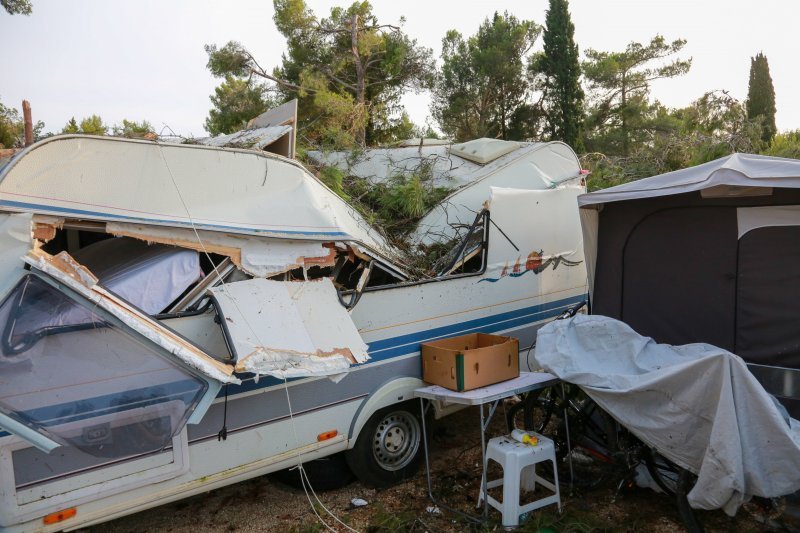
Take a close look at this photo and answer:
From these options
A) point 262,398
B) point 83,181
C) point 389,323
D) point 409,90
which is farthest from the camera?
point 409,90

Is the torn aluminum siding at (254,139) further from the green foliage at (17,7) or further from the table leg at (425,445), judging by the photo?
the green foliage at (17,7)

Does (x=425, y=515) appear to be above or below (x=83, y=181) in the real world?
below

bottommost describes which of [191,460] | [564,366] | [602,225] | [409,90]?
[191,460]

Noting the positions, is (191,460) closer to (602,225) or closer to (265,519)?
(265,519)

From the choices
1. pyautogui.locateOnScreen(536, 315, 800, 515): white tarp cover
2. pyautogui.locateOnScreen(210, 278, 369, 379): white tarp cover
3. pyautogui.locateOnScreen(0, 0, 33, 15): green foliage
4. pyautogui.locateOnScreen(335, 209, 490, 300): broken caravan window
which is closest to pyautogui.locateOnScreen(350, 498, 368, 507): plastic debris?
pyautogui.locateOnScreen(210, 278, 369, 379): white tarp cover

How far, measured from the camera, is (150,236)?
3.37 metres

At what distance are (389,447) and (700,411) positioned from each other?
7.42ft

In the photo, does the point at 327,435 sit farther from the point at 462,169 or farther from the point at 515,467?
the point at 462,169

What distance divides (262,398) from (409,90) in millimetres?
18466

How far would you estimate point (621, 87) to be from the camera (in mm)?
25328

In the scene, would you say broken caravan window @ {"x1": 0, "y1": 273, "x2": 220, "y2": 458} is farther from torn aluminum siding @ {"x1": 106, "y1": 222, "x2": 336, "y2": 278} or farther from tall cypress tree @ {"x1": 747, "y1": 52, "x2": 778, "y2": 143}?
tall cypress tree @ {"x1": 747, "y1": 52, "x2": 778, "y2": 143}

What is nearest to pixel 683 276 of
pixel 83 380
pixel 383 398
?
pixel 383 398

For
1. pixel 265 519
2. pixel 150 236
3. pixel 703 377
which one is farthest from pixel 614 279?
pixel 150 236

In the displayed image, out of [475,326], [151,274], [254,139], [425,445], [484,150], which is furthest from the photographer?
[484,150]
